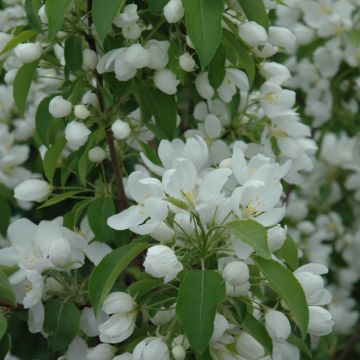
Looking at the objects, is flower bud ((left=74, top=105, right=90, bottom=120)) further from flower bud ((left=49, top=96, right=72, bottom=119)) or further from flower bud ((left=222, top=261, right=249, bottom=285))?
flower bud ((left=222, top=261, right=249, bottom=285))

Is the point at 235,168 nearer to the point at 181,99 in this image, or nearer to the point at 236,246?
the point at 236,246

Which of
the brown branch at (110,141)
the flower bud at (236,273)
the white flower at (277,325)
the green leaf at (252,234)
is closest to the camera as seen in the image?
the green leaf at (252,234)

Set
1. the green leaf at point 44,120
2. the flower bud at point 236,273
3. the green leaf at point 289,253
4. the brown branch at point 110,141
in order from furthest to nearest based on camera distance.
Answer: the green leaf at point 44,120 < the brown branch at point 110,141 < the green leaf at point 289,253 < the flower bud at point 236,273

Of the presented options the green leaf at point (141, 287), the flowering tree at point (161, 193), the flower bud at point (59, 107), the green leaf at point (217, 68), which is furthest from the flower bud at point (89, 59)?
the green leaf at point (141, 287)

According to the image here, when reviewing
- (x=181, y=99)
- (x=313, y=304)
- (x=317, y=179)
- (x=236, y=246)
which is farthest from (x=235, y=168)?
(x=317, y=179)

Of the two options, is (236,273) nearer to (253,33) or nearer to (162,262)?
(162,262)

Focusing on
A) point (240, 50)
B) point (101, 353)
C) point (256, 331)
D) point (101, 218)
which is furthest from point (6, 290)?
point (240, 50)

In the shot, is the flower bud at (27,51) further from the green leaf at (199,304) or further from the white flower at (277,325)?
the white flower at (277,325)
